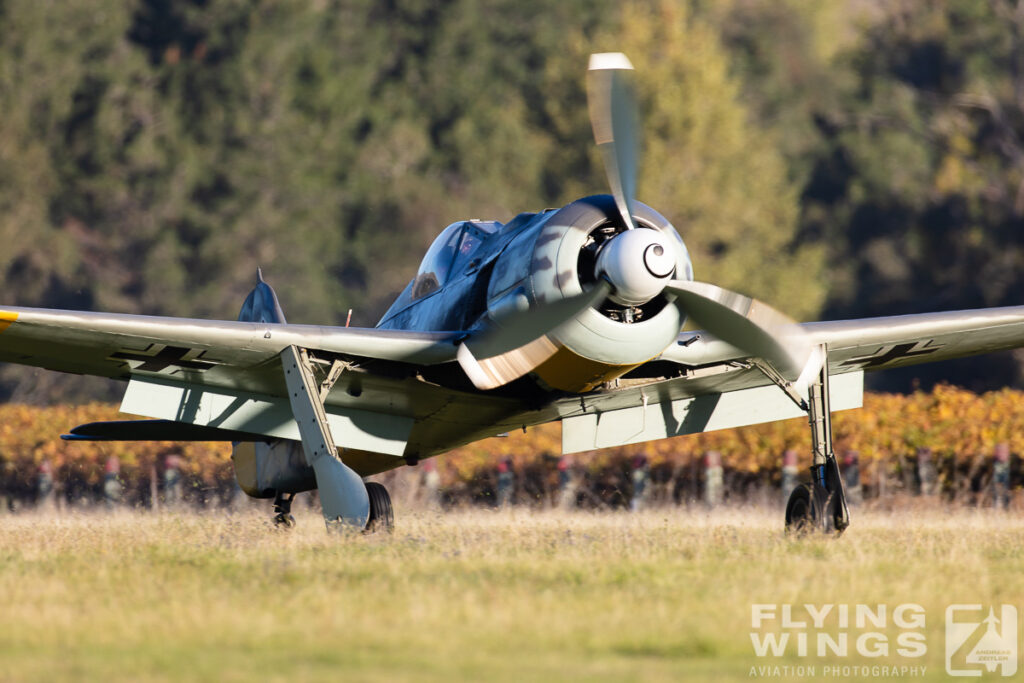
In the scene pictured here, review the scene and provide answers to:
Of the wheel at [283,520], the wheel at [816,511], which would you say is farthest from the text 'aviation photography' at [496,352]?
the wheel at [283,520]

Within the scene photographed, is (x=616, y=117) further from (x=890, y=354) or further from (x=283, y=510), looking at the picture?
(x=283, y=510)

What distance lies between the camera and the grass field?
555cm

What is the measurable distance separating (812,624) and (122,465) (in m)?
14.5

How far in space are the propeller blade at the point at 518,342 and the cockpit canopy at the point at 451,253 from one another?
4.09 ft

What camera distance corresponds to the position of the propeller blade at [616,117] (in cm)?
947

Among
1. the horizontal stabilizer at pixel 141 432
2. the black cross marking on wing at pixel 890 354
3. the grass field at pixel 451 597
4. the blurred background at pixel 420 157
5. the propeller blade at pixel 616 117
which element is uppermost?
the blurred background at pixel 420 157

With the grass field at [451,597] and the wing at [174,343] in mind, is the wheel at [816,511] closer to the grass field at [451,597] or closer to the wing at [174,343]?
the grass field at [451,597]

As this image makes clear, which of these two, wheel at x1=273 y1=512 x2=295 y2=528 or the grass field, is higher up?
wheel at x1=273 y1=512 x2=295 y2=528

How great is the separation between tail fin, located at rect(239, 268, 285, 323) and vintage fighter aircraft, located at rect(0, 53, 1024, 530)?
0.03m

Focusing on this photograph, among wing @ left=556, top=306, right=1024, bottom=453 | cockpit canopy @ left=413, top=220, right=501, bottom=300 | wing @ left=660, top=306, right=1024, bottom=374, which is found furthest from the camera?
cockpit canopy @ left=413, top=220, right=501, bottom=300

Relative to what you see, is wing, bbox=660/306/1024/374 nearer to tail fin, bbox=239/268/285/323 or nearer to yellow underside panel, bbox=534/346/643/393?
yellow underside panel, bbox=534/346/643/393

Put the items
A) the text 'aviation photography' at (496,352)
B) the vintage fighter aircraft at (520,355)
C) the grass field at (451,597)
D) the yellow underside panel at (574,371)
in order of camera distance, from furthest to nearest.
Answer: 1. the yellow underside panel at (574,371)
2. the vintage fighter aircraft at (520,355)
3. the text 'aviation photography' at (496,352)
4. the grass field at (451,597)

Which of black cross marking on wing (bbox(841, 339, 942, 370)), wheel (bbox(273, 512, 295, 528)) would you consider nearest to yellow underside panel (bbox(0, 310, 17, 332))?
Result: wheel (bbox(273, 512, 295, 528))

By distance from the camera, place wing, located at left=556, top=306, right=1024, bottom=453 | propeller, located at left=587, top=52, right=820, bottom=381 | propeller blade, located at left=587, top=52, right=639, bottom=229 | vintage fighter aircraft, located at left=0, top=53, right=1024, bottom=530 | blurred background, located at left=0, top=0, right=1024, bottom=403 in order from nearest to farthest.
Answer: propeller, located at left=587, top=52, right=820, bottom=381 → vintage fighter aircraft, located at left=0, top=53, right=1024, bottom=530 → propeller blade, located at left=587, top=52, right=639, bottom=229 → wing, located at left=556, top=306, right=1024, bottom=453 → blurred background, located at left=0, top=0, right=1024, bottom=403
